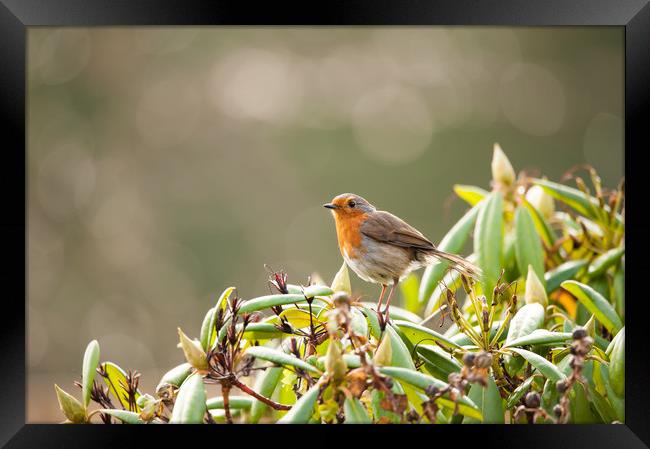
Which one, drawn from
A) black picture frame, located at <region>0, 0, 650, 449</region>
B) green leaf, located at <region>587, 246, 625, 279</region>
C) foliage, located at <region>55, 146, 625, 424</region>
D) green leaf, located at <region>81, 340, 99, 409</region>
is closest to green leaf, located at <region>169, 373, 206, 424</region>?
foliage, located at <region>55, 146, 625, 424</region>

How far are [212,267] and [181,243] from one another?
16.7 inches

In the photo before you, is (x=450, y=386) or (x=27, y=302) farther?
(x=27, y=302)

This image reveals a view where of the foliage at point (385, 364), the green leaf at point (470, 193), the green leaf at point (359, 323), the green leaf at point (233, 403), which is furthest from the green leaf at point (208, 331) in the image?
the green leaf at point (470, 193)

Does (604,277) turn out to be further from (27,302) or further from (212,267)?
(212,267)

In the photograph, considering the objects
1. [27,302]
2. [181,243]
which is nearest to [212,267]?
[181,243]

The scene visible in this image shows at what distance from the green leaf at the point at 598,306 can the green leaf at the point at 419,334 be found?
29 centimetres

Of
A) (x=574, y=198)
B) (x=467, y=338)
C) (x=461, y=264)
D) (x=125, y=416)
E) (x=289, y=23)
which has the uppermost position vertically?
(x=289, y=23)

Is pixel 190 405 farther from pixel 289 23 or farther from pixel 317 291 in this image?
pixel 289 23

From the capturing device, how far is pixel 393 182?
621cm

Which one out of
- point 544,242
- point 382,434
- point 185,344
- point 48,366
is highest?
point 544,242

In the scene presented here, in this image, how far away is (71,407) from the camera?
1071 mm

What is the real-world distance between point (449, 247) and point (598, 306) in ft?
1.25

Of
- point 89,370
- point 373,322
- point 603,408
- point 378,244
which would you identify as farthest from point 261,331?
point 378,244

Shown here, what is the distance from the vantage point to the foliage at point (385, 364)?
920 mm
